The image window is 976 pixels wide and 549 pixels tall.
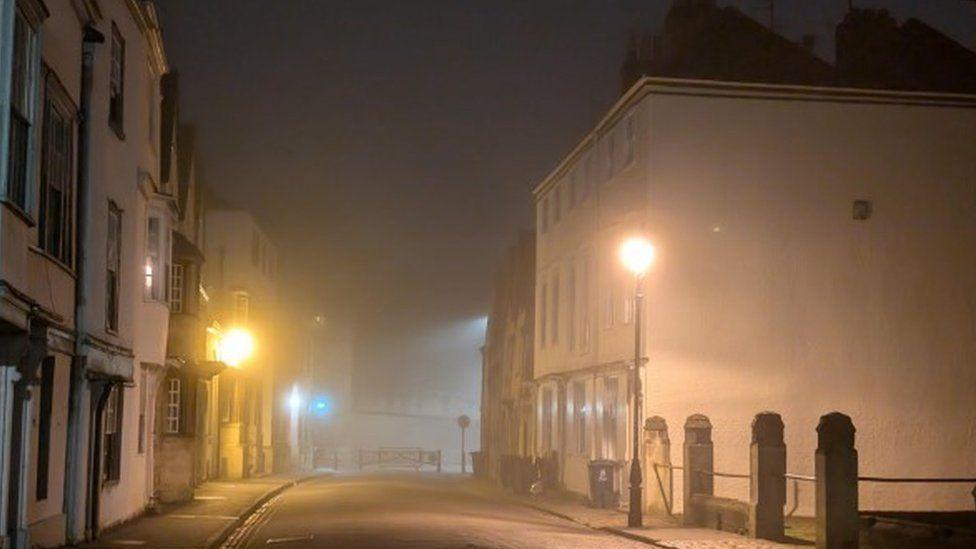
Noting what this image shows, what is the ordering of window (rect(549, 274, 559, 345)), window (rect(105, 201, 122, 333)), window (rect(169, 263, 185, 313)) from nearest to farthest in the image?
1. window (rect(105, 201, 122, 333))
2. window (rect(169, 263, 185, 313))
3. window (rect(549, 274, 559, 345))

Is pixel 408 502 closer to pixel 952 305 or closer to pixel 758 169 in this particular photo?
pixel 758 169

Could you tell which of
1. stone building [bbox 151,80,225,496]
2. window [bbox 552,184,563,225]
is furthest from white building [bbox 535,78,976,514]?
stone building [bbox 151,80,225,496]

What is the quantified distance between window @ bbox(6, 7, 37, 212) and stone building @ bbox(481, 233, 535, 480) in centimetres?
3516

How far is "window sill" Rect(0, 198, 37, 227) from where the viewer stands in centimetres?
1310

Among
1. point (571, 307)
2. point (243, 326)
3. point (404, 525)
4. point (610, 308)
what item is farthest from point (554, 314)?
point (404, 525)

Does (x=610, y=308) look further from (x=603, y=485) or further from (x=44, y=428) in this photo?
(x=44, y=428)

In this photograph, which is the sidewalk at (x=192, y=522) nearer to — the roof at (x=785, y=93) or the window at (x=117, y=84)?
the window at (x=117, y=84)

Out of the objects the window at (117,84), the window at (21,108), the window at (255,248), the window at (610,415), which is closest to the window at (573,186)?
the window at (610,415)

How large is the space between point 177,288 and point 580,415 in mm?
13528

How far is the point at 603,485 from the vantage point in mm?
34812

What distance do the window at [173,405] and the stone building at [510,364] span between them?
1750 centimetres

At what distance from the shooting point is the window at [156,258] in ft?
88.3

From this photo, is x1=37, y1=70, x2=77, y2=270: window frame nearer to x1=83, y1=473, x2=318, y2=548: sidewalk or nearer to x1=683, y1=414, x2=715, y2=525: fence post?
x1=83, y1=473, x2=318, y2=548: sidewalk

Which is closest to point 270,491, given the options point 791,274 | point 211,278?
point 211,278
